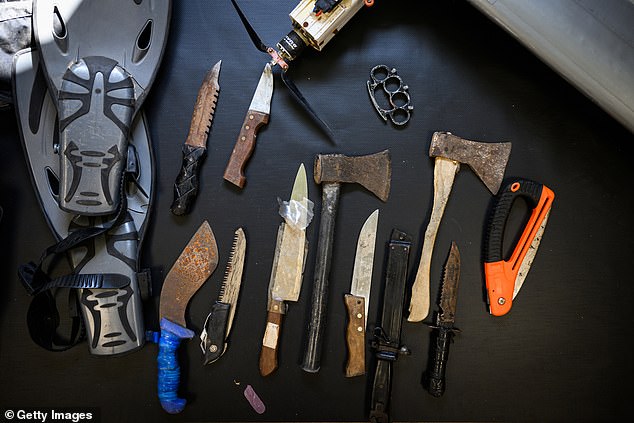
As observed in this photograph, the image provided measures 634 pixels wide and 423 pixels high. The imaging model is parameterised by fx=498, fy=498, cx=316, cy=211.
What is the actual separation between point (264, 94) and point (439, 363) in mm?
873

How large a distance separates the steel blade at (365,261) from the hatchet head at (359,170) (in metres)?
0.08

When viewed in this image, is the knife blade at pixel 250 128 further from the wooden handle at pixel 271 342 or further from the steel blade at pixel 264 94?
the wooden handle at pixel 271 342

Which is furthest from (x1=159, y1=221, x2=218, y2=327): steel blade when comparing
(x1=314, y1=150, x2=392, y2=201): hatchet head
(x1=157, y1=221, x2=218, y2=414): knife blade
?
(x1=314, y1=150, x2=392, y2=201): hatchet head

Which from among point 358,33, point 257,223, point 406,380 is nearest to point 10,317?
point 257,223

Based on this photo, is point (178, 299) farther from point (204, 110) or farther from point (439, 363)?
point (439, 363)

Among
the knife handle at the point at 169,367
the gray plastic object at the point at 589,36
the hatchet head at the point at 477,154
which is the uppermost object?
the gray plastic object at the point at 589,36

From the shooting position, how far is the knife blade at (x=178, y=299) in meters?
1.31

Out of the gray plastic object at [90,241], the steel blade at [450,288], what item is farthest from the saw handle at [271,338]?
the steel blade at [450,288]

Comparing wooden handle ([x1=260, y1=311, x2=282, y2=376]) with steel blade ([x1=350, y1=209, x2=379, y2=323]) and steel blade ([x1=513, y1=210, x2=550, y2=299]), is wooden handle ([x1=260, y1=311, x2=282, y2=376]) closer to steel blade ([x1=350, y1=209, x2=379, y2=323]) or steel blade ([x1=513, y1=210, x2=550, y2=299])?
steel blade ([x1=350, y1=209, x2=379, y2=323])

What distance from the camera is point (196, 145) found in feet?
4.48

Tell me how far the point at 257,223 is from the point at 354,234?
27cm

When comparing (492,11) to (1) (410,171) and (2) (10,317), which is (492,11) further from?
(2) (10,317)

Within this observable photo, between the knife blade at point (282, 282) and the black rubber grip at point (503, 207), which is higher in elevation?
the black rubber grip at point (503, 207)

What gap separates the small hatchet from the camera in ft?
4.44
